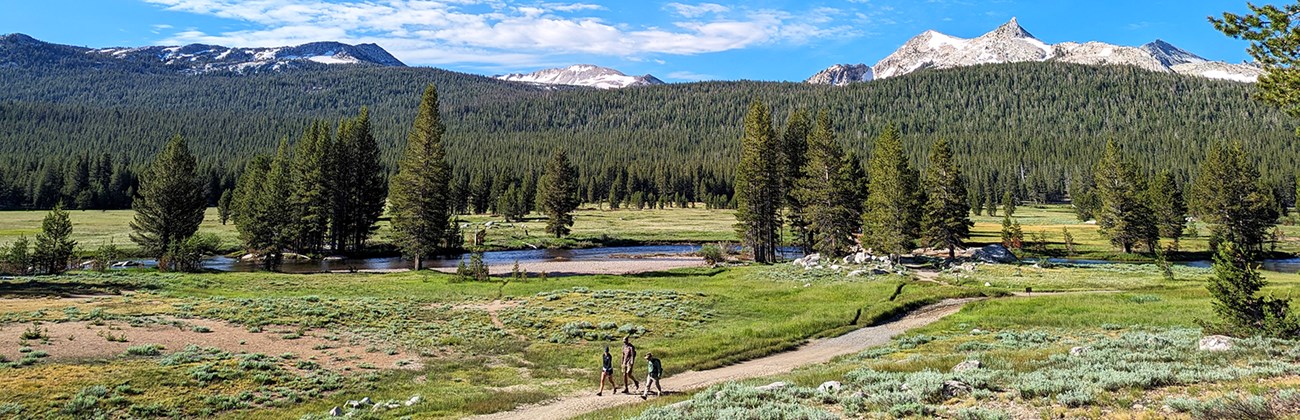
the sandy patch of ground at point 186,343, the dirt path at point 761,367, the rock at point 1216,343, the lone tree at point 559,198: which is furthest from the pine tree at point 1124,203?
the sandy patch of ground at point 186,343

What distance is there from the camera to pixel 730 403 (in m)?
14.1

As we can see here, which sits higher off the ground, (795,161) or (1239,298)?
(795,161)

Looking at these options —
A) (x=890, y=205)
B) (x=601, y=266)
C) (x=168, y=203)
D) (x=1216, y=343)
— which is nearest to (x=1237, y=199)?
(x=890, y=205)

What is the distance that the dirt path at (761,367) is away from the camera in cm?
1680

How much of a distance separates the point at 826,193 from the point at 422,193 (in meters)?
39.1

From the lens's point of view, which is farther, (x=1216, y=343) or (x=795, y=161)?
(x=795, y=161)

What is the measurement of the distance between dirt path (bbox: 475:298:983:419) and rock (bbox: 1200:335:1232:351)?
34.9ft

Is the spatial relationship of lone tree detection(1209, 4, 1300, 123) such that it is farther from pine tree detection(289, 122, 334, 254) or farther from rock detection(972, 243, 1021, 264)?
pine tree detection(289, 122, 334, 254)

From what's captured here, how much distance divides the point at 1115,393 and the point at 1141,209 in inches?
3136

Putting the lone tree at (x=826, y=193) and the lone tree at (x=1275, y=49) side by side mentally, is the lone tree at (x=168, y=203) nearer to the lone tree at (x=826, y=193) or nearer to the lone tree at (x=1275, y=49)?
the lone tree at (x=826, y=193)

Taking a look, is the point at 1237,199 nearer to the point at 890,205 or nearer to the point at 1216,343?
the point at 890,205

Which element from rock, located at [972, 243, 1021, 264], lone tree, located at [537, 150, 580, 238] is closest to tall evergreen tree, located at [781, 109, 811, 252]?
rock, located at [972, 243, 1021, 264]

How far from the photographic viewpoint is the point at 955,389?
1350 centimetres

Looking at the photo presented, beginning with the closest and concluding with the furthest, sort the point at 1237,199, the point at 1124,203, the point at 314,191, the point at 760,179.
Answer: the point at 760,179 → the point at 314,191 → the point at 1237,199 → the point at 1124,203
